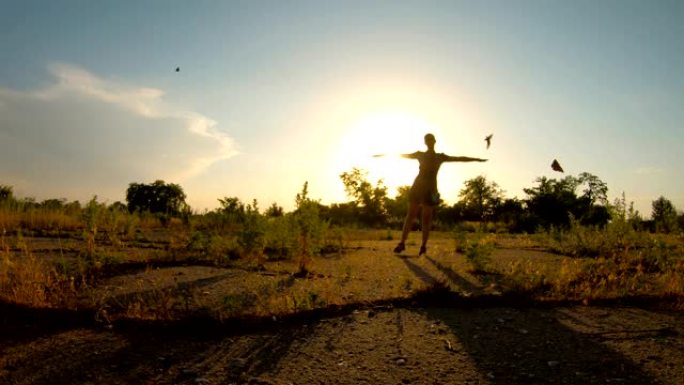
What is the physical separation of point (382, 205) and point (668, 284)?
1366 inches

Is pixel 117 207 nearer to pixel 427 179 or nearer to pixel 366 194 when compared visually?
pixel 427 179

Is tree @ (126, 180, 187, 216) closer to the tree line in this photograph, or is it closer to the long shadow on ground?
the tree line

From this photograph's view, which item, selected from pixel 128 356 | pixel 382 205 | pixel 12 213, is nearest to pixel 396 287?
pixel 128 356

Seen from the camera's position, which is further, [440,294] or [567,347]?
[440,294]

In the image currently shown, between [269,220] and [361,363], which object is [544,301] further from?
[269,220]

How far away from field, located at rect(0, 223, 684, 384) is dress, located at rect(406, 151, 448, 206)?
277 cm

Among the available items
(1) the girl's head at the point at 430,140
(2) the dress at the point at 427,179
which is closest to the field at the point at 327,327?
(2) the dress at the point at 427,179

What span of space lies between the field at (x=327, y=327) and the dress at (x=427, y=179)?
2.77m

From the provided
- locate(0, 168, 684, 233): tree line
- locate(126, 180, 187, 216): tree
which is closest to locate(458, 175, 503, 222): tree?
locate(0, 168, 684, 233): tree line

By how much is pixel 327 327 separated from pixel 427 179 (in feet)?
16.9

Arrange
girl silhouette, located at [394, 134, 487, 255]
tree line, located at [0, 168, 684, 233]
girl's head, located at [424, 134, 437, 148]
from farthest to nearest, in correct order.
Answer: tree line, located at [0, 168, 684, 233]
girl's head, located at [424, 134, 437, 148]
girl silhouette, located at [394, 134, 487, 255]

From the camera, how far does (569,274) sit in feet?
16.0

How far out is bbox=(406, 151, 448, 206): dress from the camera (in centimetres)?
802

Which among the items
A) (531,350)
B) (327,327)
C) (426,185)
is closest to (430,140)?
(426,185)
